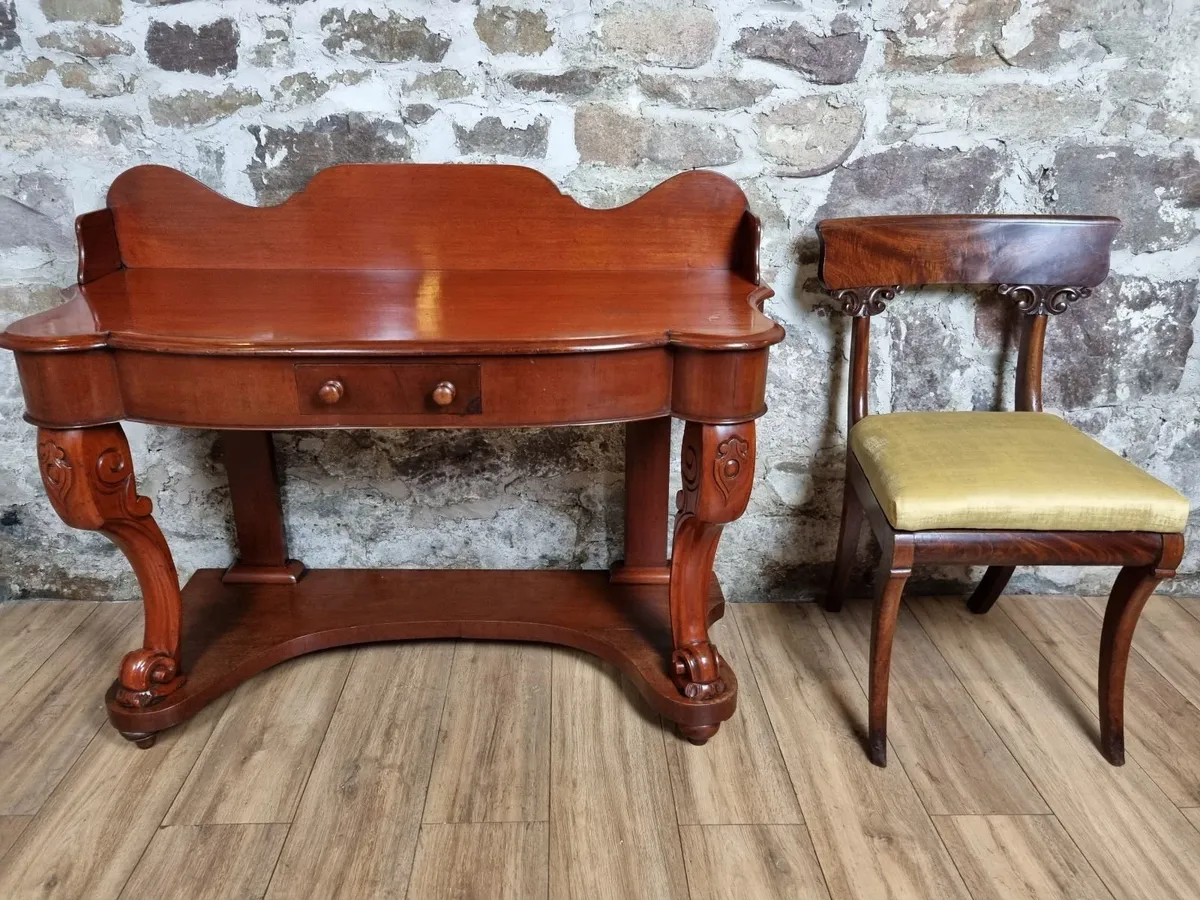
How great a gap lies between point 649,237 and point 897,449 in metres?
0.63

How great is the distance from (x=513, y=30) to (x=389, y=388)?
818 millimetres

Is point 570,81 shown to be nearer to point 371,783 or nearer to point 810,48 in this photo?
point 810,48

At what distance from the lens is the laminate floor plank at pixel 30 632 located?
1.92 meters

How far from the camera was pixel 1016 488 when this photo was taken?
1.52m

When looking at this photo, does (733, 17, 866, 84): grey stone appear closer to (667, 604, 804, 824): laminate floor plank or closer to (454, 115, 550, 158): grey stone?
(454, 115, 550, 158): grey stone

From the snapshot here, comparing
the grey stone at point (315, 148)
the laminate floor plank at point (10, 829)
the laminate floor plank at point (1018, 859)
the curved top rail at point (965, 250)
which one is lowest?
the laminate floor plank at point (1018, 859)

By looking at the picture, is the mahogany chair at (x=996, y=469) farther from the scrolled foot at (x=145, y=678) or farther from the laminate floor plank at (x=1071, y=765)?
the scrolled foot at (x=145, y=678)

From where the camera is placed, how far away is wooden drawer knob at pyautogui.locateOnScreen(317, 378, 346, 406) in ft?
4.43

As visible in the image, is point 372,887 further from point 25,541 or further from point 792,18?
point 792,18

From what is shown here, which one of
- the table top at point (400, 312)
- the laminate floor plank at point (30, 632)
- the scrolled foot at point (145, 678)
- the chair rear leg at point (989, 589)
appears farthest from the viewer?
the chair rear leg at point (989, 589)

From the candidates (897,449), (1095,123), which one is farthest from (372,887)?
(1095,123)

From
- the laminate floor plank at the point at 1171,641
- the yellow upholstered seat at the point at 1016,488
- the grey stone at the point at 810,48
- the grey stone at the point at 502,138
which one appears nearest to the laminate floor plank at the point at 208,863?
the yellow upholstered seat at the point at 1016,488

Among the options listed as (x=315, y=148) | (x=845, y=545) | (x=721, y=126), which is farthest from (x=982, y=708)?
(x=315, y=148)

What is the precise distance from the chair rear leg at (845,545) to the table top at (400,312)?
55 cm
